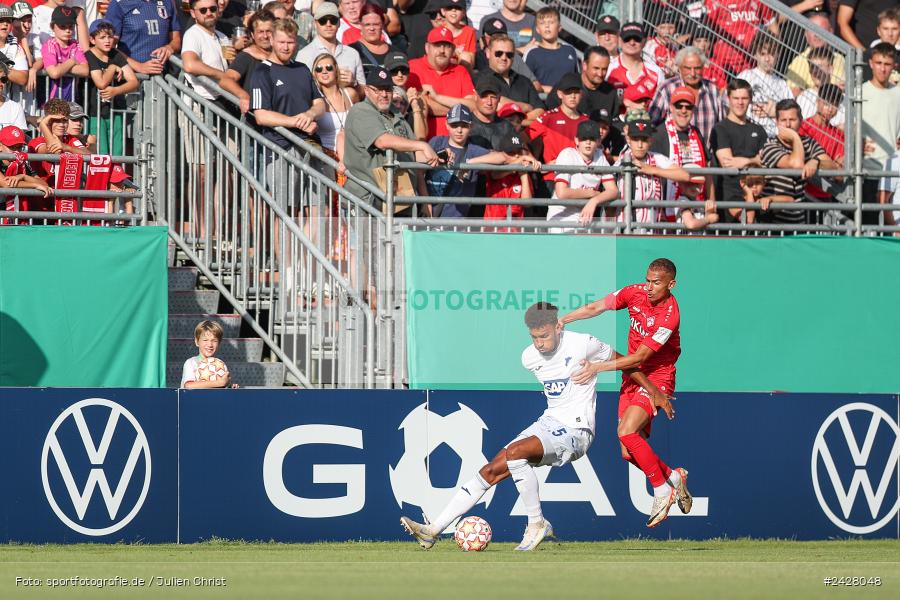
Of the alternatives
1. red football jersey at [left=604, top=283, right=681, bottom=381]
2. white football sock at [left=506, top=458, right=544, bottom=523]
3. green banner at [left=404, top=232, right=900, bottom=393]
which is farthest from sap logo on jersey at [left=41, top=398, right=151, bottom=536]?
red football jersey at [left=604, top=283, right=681, bottom=381]

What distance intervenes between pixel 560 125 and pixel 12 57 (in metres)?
6.09

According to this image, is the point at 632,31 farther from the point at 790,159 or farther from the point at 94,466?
the point at 94,466

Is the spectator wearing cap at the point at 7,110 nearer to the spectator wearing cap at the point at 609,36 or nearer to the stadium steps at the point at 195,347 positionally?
the stadium steps at the point at 195,347

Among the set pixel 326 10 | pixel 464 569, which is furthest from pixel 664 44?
pixel 464 569

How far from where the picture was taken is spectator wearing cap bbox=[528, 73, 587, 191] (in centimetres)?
1677

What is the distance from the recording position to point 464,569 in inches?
405

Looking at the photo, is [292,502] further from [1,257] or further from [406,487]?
[1,257]

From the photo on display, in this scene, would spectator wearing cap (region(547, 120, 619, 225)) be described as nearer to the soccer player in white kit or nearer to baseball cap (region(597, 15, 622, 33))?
the soccer player in white kit

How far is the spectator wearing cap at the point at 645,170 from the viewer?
52.8ft

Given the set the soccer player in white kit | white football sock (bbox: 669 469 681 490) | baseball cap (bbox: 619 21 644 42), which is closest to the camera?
the soccer player in white kit

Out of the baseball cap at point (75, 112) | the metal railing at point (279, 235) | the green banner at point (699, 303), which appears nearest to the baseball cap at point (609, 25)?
the green banner at point (699, 303)

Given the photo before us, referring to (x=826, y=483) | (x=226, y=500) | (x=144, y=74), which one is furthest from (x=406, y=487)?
(x=144, y=74)

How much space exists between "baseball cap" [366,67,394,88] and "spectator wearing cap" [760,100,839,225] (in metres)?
4.50

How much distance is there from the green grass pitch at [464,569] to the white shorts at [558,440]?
81cm
